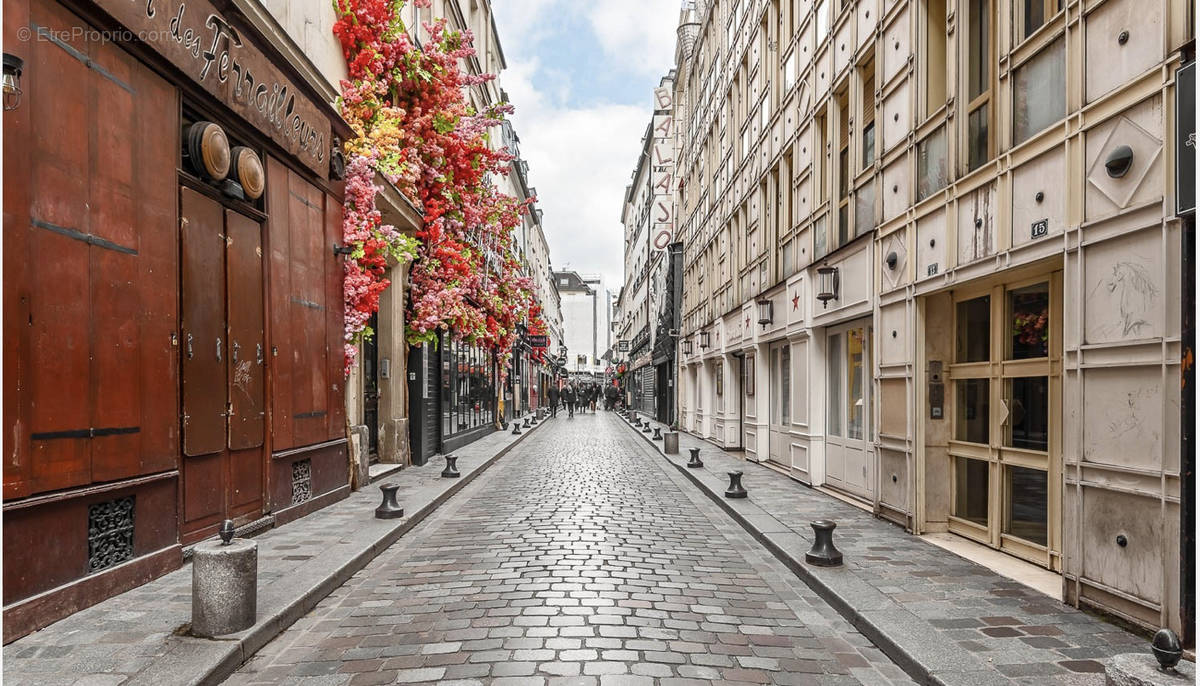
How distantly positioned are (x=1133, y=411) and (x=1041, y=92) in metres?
2.77

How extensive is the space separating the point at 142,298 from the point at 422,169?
9.00 m

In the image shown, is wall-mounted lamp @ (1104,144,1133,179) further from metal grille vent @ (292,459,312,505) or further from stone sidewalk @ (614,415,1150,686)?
metal grille vent @ (292,459,312,505)

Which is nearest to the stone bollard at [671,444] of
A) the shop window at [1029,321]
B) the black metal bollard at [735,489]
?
the black metal bollard at [735,489]

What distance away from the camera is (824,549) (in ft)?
21.9

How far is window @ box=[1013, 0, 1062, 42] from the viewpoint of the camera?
6.16m

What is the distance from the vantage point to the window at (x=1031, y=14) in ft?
20.2

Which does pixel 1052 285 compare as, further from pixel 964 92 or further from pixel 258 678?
pixel 258 678

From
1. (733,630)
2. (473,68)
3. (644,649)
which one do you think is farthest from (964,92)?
(473,68)

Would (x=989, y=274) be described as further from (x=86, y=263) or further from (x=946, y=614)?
(x=86, y=263)

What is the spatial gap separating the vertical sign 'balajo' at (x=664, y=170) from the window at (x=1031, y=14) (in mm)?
26156

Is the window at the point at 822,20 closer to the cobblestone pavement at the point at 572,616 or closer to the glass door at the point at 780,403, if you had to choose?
the glass door at the point at 780,403

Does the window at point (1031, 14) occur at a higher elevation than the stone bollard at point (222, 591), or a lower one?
higher

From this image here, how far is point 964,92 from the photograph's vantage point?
7.48 meters

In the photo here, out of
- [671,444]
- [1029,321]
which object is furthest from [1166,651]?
[671,444]
